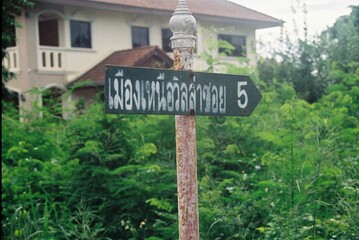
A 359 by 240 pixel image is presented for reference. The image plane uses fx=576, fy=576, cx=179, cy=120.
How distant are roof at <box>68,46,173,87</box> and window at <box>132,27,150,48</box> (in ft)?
4.23

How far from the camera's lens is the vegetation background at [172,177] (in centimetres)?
414

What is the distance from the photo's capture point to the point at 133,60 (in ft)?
53.9

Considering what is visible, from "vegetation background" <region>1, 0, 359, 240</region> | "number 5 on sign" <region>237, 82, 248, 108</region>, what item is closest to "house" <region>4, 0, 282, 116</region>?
"vegetation background" <region>1, 0, 359, 240</region>

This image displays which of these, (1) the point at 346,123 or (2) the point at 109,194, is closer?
(2) the point at 109,194

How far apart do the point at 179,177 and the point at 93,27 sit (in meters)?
15.9

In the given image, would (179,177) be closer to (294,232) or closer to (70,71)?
(294,232)

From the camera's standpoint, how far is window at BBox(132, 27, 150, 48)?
19250 millimetres

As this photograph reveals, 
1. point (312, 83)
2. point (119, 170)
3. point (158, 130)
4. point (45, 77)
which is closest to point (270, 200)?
point (119, 170)

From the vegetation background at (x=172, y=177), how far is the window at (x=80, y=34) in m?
10.5

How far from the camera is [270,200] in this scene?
14.2 feet

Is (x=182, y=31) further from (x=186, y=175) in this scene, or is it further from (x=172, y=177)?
(x=172, y=177)

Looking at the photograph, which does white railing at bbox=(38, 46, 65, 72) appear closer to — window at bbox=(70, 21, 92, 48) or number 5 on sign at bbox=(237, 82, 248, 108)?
window at bbox=(70, 21, 92, 48)

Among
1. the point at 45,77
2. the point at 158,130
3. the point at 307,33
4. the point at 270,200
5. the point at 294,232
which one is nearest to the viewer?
the point at 294,232

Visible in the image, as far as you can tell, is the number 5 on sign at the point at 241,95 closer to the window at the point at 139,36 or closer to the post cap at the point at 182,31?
the post cap at the point at 182,31
